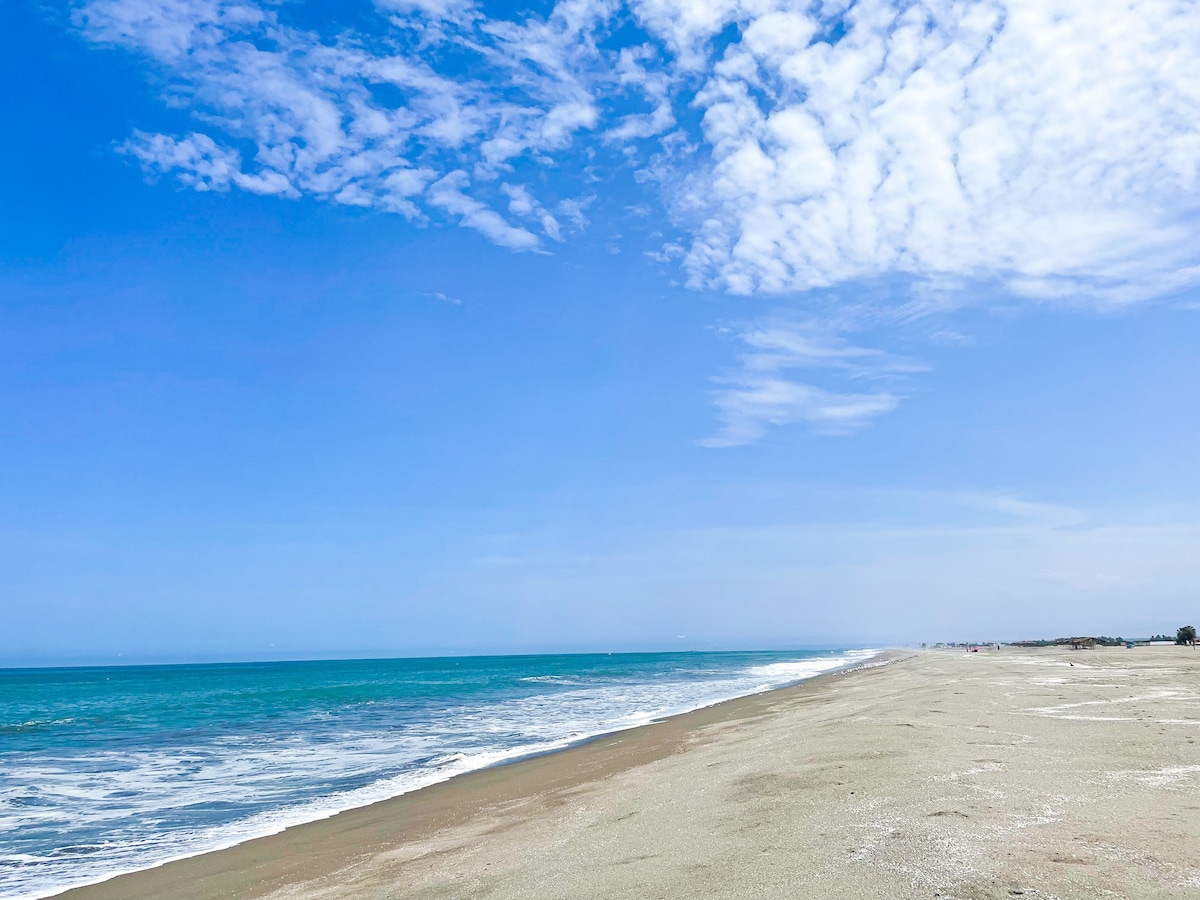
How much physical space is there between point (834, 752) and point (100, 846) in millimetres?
14775

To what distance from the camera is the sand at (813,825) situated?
21.9 feet

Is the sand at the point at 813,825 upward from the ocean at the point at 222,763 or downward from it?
upward

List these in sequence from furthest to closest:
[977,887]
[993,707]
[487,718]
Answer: [487,718] → [993,707] → [977,887]

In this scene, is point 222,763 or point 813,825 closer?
point 813,825

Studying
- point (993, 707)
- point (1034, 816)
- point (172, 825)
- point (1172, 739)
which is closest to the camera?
point (1034, 816)

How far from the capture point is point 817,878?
6.77m

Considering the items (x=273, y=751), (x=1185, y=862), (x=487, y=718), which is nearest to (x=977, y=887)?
(x=1185, y=862)

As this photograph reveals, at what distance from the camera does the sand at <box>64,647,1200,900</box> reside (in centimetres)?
668

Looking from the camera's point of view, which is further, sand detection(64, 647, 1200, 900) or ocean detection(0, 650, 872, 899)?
ocean detection(0, 650, 872, 899)

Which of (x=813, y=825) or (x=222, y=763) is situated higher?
(x=813, y=825)

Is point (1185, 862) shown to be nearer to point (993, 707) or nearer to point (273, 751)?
point (993, 707)

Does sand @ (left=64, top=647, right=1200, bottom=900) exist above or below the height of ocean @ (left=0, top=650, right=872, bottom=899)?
above

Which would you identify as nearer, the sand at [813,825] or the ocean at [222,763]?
the sand at [813,825]

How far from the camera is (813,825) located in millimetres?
8617
